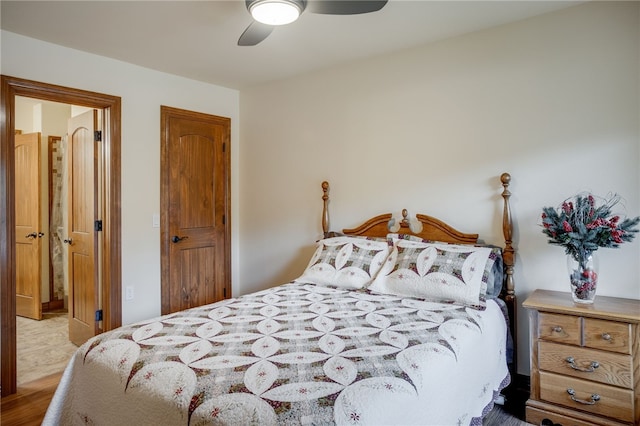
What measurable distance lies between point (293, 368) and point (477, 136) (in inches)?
83.7

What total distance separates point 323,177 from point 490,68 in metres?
1.61

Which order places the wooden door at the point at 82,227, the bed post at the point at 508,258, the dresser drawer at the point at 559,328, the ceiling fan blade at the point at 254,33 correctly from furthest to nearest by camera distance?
the wooden door at the point at 82,227 < the bed post at the point at 508,258 < the ceiling fan blade at the point at 254,33 < the dresser drawer at the point at 559,328

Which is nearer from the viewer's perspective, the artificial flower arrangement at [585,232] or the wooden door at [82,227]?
the artificial flower arrangement at [585,232]

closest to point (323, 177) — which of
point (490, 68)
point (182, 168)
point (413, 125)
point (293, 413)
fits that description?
point (413, 125)

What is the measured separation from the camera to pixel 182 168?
12.6ft

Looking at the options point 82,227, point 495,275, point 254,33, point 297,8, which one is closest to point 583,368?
point 495,275

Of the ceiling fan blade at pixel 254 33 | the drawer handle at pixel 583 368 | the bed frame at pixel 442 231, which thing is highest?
the ceiling fan blade at pixel 254 33

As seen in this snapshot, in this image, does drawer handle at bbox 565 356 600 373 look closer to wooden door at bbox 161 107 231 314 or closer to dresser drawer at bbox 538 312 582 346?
dresser drawer at bbox 538 312 582 346

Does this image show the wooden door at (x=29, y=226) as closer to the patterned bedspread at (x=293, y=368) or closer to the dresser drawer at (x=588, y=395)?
the patterned bedspread at (x=293, y=368)

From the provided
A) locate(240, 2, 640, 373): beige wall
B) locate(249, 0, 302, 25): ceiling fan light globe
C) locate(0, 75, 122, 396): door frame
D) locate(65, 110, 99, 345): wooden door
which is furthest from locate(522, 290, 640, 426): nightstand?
locate(65, 110, 99, 345): wooden door

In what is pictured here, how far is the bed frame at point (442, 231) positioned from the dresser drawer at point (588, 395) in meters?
0.42

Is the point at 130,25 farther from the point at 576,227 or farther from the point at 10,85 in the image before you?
the point at 576,227

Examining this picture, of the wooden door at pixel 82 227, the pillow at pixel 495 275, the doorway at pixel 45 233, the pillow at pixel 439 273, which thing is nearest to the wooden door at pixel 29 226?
the doorway at pixel 45 233

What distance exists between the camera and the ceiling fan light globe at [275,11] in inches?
78.3
